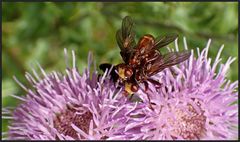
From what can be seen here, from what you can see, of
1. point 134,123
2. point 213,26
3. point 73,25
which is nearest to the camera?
point 134,123

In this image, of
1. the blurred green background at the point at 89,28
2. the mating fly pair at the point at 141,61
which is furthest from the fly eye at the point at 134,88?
the blurred green background at the point at 89,28

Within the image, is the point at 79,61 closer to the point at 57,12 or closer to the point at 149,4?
the point at 57,12

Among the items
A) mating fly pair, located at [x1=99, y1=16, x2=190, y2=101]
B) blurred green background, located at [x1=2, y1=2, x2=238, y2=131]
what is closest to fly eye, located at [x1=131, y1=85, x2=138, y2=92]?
mating fly pair, located at [x1=99, y1=16, x2=190, y2=101]

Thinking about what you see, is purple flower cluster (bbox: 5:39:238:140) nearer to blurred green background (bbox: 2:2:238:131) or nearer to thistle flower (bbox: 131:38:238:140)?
thistle flower (bbox: 131:38:238:140)

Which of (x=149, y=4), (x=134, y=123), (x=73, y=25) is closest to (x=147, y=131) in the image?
(x=134, y=123)

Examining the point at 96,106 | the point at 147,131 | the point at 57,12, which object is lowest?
the point at 147,131

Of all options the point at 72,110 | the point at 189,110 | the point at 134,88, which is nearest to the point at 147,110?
the point at 134,88

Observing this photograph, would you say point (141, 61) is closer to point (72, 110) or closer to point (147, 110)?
point (147, 110)

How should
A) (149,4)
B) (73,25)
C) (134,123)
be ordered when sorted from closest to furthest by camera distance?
1. (134,123)
2. (149,4)
3. (73,25)
